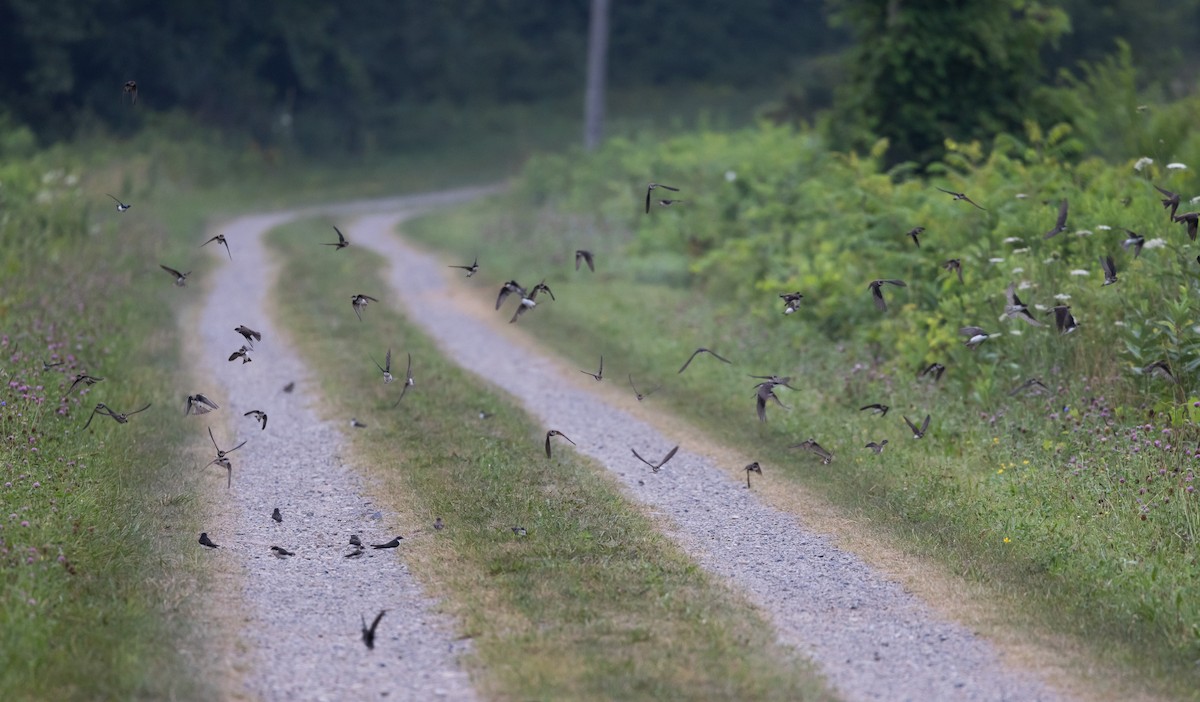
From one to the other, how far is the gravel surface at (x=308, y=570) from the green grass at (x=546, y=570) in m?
0.19

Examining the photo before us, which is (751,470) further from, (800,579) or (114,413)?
(114,413)

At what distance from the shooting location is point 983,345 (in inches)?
Result: 408

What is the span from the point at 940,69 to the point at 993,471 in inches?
328

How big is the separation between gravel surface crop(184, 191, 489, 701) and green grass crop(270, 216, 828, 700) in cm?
19

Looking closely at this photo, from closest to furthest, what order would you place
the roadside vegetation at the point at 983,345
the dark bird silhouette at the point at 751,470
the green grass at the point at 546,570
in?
the green grass at the point at 546,570 < the roadside vegetation at the point at 983,345 < the dark bird silhouette at the point at 751,470

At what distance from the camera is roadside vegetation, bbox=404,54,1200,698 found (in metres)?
6.75

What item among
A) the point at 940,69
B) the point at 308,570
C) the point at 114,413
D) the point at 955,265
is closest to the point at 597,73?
the point at 940,69

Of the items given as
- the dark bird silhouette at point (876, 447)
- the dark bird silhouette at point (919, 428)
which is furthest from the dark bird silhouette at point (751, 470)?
the dark bird silhouette at point (919, 428)

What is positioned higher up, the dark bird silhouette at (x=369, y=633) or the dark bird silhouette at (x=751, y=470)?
the dark bird silhouette at (x=369, y=633)

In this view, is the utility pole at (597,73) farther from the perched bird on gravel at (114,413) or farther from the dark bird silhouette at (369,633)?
the dark bird silhouette at (369,633)

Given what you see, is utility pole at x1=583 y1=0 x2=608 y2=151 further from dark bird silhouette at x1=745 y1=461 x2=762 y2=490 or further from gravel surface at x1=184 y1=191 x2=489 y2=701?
dark bird silhouette at x1=745 y1=461 x2=762 y2=490

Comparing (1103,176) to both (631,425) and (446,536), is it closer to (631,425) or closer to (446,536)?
(631,425)

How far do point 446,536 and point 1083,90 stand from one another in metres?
12.8

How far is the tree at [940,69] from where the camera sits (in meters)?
15.3
